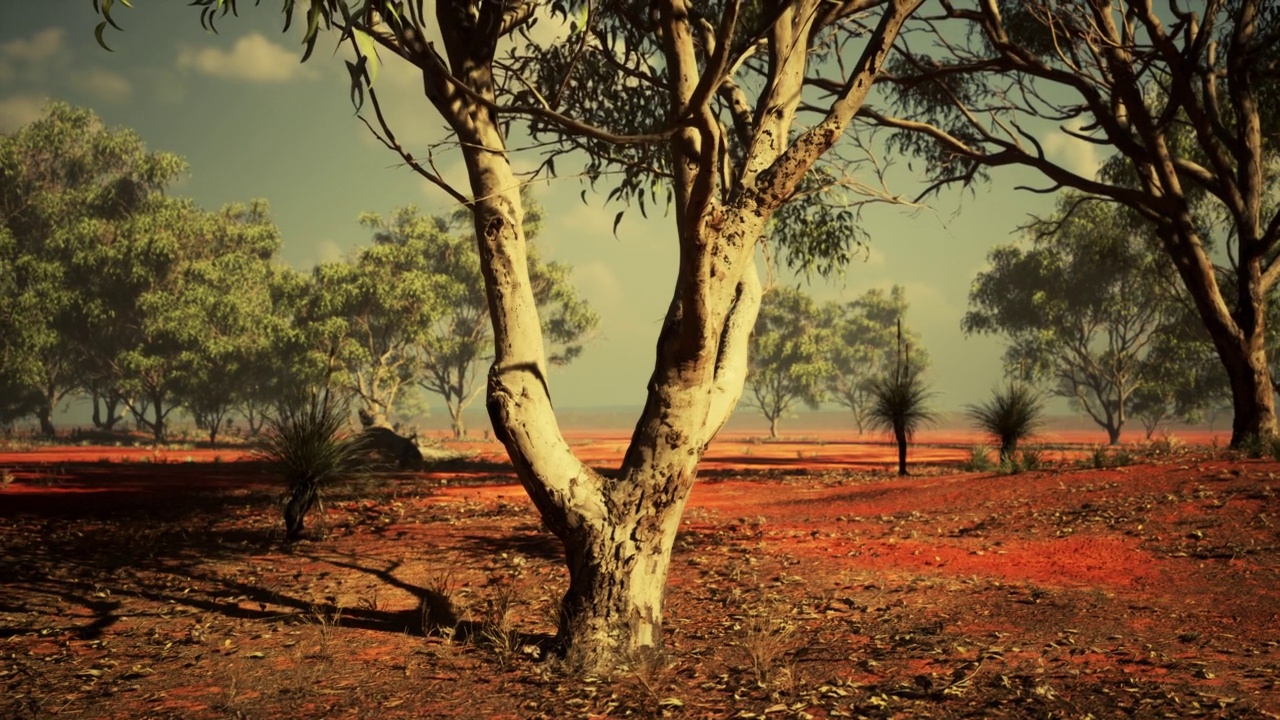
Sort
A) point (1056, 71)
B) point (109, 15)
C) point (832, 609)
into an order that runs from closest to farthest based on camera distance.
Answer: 1. point (109, 15)
2. point (832, 609)
3. point (1056, 71)

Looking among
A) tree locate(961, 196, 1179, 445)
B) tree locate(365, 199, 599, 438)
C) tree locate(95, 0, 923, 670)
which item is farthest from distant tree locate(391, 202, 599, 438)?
tree locate(95, 0, 923, 670)

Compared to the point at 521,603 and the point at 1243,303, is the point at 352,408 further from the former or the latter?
the point at 1243,303

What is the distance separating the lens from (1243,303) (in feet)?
49.0

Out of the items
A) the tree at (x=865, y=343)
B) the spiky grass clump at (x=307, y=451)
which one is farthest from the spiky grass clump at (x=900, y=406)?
the tree at (x=865, y=343)

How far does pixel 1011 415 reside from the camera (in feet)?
57.8

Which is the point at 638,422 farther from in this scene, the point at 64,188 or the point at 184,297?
the point at 64,188

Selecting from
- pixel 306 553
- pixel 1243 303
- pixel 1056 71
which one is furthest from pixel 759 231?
pixel 1243 303

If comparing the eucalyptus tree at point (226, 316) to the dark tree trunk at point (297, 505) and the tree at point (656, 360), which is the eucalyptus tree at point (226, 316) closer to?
the dark tree trunk at point (297, 505)

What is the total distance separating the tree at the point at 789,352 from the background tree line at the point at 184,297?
12.3m

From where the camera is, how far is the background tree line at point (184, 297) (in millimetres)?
38188

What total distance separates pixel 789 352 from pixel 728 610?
4829 centimetres

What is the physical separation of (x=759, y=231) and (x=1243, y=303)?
41.7ft

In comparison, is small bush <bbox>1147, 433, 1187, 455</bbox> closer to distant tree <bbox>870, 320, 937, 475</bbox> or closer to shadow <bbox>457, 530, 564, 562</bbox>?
distant tree <bbox>870, 320, 937, 475</bbox>

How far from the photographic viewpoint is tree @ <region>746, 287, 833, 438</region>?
2128 inches
